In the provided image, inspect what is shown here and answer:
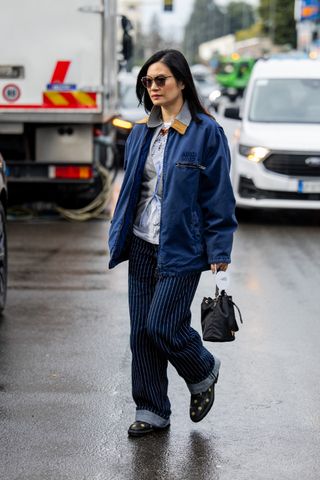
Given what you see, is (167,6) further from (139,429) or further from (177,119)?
(139,429)

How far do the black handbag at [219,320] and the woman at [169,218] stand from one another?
0.34 ft

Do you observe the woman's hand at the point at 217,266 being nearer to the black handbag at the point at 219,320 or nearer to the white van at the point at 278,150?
the black handbag at the point at 219,320

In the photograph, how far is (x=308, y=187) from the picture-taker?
14336 mm

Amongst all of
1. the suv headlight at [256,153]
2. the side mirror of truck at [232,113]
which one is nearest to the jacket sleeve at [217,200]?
the suv headlight at [256,153]

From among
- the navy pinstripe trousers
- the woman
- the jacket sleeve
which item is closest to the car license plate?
the navy pinstripe trousers

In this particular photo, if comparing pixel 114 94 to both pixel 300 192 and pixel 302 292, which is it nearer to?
pixel 300 192

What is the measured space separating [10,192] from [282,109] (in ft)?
12.4

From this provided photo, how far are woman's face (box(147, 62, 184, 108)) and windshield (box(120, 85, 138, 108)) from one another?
17.8 metres

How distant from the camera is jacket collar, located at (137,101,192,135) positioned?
18.4 feet

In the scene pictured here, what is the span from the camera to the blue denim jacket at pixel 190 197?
5570mm

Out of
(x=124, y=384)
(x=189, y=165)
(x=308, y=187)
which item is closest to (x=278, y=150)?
(x=308, y=187)

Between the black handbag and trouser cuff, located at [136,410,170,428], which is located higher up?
the black handbag

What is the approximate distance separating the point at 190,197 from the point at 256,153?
908 centimetres

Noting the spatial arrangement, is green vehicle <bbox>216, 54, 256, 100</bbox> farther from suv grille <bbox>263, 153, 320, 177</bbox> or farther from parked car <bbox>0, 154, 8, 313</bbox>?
parked car <bbox>0, 154, 8, 313</bbox>
